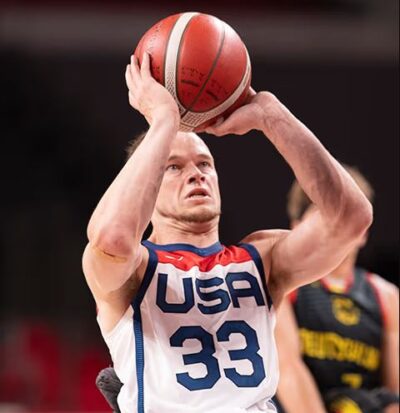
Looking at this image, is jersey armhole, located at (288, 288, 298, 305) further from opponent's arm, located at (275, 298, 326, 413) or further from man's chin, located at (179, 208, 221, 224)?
man's chin, located at (179, 208, 221, 224)

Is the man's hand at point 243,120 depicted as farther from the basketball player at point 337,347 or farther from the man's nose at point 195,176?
the basketball player at point 337,347

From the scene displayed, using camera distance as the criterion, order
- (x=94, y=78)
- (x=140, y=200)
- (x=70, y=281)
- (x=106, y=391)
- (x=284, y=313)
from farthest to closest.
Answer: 1. (x=94, y=78)
2. (x=70, y=281)
3. (x=284, y=313)
4. (x=106, y=391)
5. (x=140, y=200)

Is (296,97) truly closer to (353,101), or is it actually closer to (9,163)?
(353,101)

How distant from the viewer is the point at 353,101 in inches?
421

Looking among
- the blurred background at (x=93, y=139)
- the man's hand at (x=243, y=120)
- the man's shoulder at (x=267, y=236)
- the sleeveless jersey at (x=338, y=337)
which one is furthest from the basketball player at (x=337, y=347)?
the blurred background at (x=93, y=139)

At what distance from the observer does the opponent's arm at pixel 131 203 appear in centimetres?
301

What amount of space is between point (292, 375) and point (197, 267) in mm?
1247

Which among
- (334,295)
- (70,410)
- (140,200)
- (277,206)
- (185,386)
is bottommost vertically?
(70,410)

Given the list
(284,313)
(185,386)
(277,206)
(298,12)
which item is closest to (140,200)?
(185,386)

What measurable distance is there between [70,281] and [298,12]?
478 cm

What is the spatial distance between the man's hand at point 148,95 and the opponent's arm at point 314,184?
0.71 feet

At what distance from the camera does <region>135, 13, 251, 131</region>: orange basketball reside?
3156 millimetres

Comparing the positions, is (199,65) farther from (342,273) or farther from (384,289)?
(384,289)

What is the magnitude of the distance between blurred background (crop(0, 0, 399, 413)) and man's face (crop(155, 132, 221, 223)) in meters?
5.61
